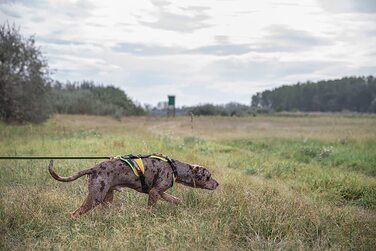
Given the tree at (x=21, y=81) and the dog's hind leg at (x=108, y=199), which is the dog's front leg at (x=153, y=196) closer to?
the dog's hind leg at (x=108, y=199)

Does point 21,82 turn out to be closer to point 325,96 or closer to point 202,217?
point 202,217

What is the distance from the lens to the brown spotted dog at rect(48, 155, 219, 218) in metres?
6.12

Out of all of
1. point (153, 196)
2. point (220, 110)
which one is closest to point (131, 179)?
point (153, 196)

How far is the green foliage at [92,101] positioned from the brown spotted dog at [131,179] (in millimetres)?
32009

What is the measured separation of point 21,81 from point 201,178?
2253 cm

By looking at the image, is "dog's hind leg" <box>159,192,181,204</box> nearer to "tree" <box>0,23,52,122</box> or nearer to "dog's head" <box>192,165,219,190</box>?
"dog's head" <box>192,165,219,190</box>

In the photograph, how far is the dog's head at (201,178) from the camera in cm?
696

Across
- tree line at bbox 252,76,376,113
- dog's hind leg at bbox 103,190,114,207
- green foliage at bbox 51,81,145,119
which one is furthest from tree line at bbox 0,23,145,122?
tree line at bbox 252,76,376,113

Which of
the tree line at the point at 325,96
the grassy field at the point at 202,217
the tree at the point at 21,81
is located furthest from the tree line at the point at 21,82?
the tree line at the point at 325,96

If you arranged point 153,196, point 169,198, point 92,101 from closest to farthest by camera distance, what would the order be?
1. point 153,196
2. point 169,198
3. point 92,101

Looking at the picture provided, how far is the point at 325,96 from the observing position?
64.1 m

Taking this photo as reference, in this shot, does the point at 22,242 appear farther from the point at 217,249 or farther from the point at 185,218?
the point at 217,249

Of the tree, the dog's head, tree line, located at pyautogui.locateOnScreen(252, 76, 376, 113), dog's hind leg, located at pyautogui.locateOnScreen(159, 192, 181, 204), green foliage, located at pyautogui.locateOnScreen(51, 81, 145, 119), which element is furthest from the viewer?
tree line, located at pyautogui.locateOnScreen(252, 76, 376, 113)

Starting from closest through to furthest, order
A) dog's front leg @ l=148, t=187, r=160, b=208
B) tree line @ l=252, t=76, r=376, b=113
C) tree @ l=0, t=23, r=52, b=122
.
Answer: dog's front leg @ l=148, t=187, r=160, b=208, tree @ l=0, t=23, r=52, b=122, tree line @ l=252, t=76, r=376, b=113
